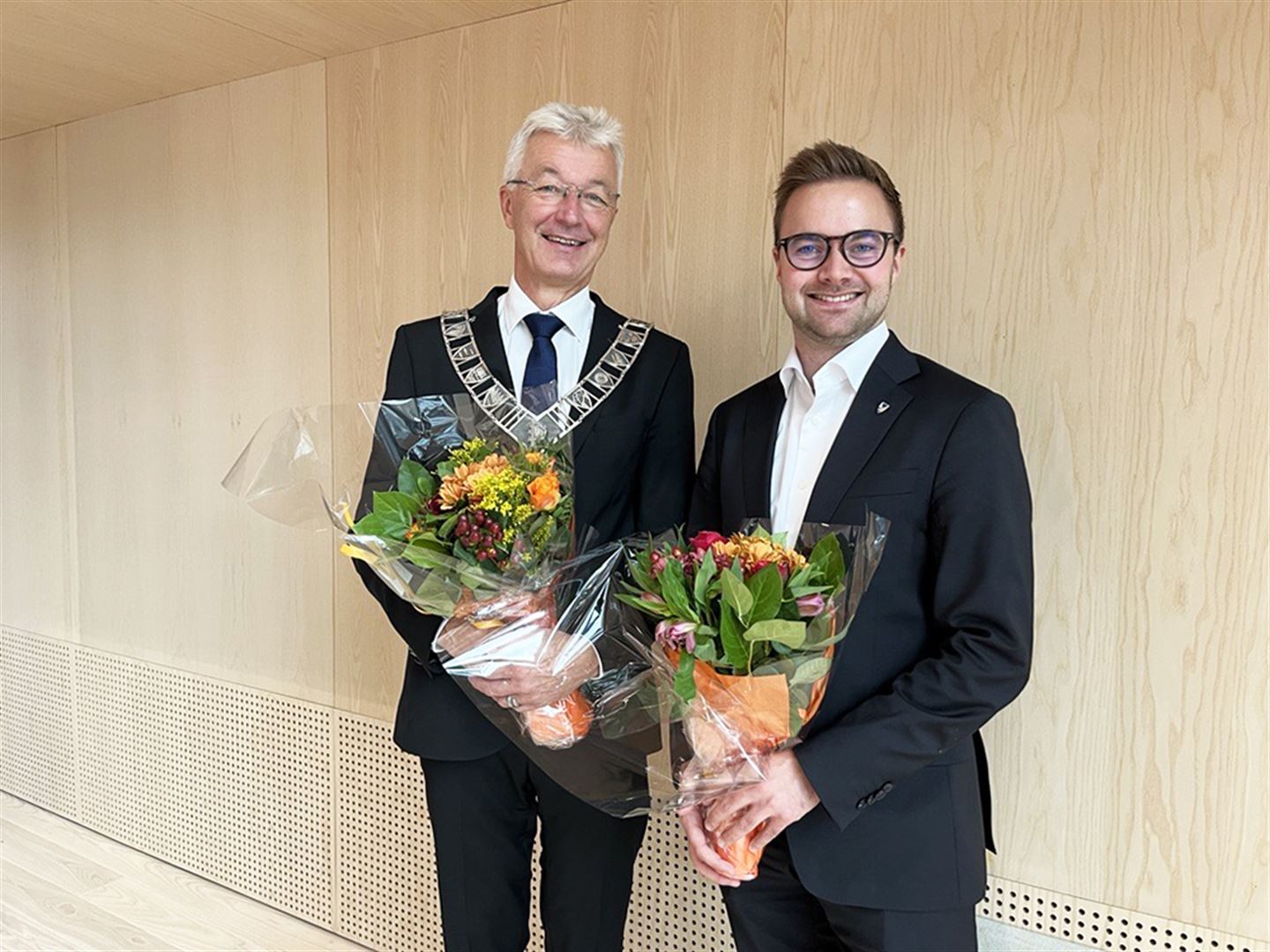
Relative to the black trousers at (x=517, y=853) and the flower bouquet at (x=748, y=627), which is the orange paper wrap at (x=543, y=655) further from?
the black trousers at (x=517, y=853)

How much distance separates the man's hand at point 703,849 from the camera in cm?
143

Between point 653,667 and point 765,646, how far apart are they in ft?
0.62

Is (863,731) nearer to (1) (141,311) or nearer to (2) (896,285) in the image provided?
(2) (896,285)

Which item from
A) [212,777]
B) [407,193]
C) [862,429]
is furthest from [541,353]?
[212,777]

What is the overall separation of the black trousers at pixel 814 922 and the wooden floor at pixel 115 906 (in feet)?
6.15

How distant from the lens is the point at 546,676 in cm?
146

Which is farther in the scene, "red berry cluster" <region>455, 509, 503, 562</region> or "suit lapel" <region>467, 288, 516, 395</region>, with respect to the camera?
"suit lapel" <region>467, 288, 516, 395</region>

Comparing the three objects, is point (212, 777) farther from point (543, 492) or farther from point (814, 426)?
point (814, 426)

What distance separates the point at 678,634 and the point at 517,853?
849 mm

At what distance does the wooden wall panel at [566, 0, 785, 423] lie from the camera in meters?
2.20

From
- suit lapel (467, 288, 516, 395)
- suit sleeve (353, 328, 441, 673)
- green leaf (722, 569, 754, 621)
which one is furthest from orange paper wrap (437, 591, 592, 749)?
suit lapel (467, 288, 516, 395)

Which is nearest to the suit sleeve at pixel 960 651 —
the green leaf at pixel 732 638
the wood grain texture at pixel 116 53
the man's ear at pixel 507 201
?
the green leaf at pixel 732 638

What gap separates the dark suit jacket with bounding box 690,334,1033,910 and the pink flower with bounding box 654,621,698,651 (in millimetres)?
259

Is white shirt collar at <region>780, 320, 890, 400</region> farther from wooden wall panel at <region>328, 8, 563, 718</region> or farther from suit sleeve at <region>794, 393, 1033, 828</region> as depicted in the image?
wooden wall panel at <region>328, 8, 563, 718</region>
